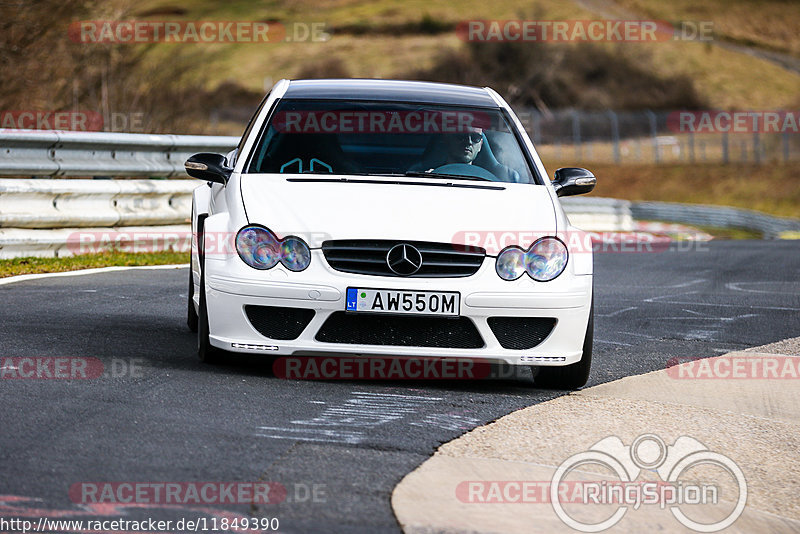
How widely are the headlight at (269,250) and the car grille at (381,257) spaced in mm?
120

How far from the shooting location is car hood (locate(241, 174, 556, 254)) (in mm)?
6504

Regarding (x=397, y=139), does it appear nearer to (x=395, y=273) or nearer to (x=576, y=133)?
(x=395, y=273)

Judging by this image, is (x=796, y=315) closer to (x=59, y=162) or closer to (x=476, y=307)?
(x=476, y=307)

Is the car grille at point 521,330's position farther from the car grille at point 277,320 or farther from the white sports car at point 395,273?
the car grille at point 277,320

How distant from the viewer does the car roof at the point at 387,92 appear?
8023mm

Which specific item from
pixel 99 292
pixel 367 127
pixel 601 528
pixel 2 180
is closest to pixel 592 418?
pixel 601 528

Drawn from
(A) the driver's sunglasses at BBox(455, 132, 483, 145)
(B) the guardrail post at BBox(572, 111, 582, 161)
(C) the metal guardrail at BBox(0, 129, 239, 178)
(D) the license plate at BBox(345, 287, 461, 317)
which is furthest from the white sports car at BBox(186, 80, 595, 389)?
(B) the guardrail post at BBox(572, 111, 582, 161)

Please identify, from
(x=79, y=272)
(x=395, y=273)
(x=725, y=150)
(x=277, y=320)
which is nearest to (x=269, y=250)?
(x=277, y=320)

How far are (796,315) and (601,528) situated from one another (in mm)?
6890

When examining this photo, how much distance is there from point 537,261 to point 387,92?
1976mm

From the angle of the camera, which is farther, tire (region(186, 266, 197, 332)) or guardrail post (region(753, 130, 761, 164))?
guardrail post (region(753, 130, 761, 164))

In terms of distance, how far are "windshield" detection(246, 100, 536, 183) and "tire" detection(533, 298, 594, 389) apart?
111 cm

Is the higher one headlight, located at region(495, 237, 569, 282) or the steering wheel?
the steering wheel

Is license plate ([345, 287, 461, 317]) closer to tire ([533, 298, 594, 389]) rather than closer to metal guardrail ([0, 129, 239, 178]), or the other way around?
tire ([533, 298, 594, 389])
